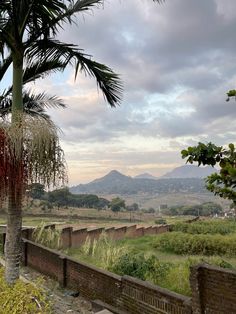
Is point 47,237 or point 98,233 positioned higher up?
point 47,237

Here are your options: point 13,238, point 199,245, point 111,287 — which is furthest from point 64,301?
point 199,245

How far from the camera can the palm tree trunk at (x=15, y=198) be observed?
5.96 m

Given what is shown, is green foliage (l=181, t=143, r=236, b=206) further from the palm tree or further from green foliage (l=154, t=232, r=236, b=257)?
green foliage (l=154, t=232, r=236, b=257)

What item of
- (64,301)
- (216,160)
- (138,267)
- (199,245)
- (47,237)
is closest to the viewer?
(216,160)

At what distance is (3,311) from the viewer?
151 inches

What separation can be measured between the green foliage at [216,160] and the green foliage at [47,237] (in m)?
11.6

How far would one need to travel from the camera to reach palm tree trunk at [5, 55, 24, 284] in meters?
5.96

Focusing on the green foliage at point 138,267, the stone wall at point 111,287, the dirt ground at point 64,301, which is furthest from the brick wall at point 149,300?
the green foliage at point 138,267

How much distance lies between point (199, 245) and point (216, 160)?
16.3 m

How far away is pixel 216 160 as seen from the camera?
11.2 feet

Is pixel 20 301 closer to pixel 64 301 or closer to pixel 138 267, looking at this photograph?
pixel 64 301

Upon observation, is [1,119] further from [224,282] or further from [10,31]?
[224,282]

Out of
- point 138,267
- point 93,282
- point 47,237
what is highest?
point 47,237

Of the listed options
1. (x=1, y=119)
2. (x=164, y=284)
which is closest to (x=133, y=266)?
(x=164, y=284)
